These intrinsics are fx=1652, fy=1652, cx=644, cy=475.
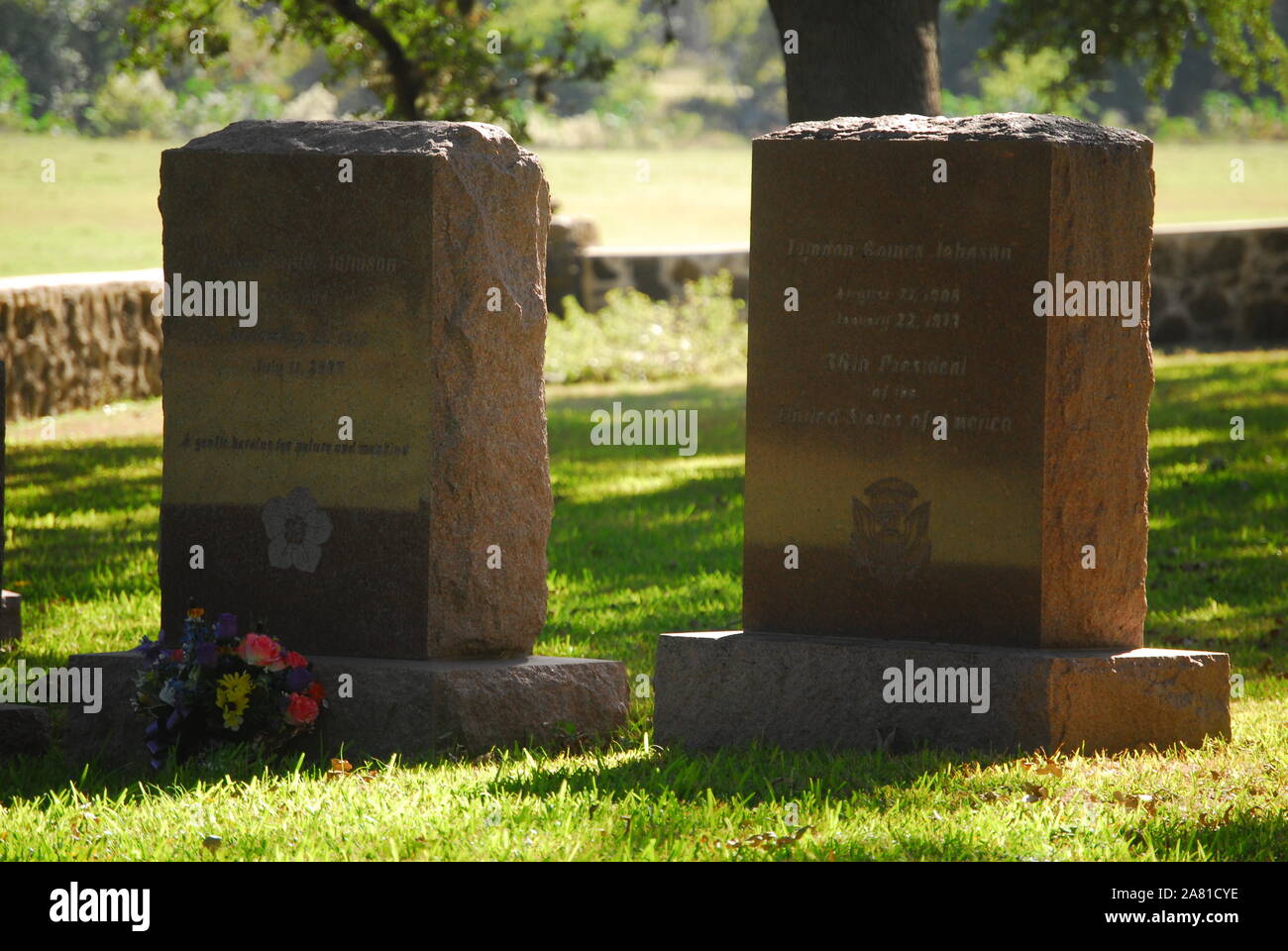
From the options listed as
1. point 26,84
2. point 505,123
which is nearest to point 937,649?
point 505,123

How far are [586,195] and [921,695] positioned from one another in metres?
31.6

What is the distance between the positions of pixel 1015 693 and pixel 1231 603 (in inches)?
120

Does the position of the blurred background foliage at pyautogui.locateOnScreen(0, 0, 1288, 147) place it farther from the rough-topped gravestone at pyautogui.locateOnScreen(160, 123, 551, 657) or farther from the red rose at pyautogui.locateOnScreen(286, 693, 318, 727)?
the red rose at pyautogui.locateOnScreen(286, 693, 318, 727)

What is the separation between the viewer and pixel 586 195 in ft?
119

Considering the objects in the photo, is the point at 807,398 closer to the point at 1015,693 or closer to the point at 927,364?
the point at 927,364

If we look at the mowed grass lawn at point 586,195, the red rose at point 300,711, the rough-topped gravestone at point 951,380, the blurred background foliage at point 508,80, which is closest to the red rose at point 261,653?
the red rose at point 300,711

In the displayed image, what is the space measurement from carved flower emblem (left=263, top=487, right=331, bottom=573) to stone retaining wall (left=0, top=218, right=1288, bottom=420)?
5.68 metres

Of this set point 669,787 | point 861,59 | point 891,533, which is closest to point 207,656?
point 669,787

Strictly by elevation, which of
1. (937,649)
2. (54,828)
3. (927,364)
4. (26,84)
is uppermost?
(26,84)

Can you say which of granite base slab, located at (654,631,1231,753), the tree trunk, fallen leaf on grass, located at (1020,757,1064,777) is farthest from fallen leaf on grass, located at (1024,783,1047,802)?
the tree trunk

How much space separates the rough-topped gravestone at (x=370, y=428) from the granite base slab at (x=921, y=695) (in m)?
0.47

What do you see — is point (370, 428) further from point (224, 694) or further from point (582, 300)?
point (582, 300)

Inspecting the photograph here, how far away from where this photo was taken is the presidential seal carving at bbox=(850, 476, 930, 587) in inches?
227

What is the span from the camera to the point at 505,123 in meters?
13.8
